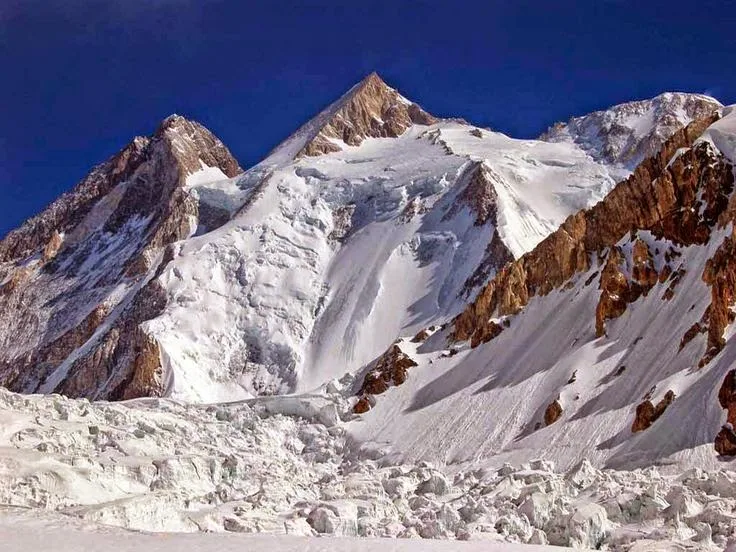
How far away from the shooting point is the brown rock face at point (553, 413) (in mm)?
61406

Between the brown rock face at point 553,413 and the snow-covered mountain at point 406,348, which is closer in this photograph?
the snow-covered mountain at point 406,348

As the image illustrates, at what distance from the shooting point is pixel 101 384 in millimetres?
117750

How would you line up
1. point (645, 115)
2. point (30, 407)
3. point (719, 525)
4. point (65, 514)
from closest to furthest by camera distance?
point (65, 514), point (719, 525), point (30, 407), point (645, 115)

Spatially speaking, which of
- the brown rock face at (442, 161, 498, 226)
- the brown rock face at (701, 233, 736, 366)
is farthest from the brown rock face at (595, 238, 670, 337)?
the brown rock face at (442, 161, 498, 226)

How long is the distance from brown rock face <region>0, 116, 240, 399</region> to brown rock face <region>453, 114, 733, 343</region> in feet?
147

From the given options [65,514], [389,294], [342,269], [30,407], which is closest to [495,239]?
[389,294]

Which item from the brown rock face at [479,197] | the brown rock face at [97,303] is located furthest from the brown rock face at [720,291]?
the brown rock face at [97,303]

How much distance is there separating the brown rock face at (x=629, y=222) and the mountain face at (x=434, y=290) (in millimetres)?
220

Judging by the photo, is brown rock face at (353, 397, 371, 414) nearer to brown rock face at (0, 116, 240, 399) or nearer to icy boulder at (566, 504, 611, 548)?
brown rock face at (0, 116, 240, 399)

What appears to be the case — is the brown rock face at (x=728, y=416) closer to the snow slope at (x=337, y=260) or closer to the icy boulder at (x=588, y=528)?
the icy boulder at (x=588, y=528)

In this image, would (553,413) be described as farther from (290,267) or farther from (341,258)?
(290,267)

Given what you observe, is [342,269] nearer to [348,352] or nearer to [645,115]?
[348,352]

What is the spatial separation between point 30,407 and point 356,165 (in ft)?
396

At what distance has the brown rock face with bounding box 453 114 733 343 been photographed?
68812 millimetres
